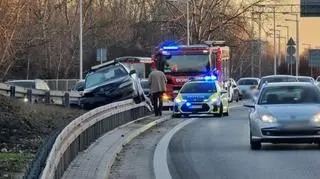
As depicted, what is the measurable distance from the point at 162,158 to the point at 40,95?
13913 millimetres

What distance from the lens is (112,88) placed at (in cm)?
2684

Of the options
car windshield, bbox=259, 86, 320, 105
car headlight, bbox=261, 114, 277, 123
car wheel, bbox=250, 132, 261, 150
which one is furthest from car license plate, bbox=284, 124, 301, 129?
car windshield, bbox=259, 86, 320, 105

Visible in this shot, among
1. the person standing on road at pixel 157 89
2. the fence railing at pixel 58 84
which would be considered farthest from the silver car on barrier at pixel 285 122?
the fence railing at pixel 58 84

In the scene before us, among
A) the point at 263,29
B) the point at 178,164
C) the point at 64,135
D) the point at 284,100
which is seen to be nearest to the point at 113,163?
the point at 178,164

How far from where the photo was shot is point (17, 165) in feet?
37.8

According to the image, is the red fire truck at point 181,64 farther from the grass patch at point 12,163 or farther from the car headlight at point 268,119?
the grass patch at point 12,163

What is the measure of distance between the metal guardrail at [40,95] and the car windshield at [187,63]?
7310mm

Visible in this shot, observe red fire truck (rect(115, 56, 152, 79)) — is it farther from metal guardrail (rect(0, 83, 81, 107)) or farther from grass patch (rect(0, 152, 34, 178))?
grass patch (rect(0, 152, 34, 178))

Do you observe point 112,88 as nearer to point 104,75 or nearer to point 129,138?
point 104,75

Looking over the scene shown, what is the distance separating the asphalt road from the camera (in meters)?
12.4

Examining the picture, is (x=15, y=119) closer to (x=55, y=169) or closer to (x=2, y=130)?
(x=2, y=130)

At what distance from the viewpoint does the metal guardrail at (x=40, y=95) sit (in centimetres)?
2503

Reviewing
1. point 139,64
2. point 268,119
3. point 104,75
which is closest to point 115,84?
point 104,75

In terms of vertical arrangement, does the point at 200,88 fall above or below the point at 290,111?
above
